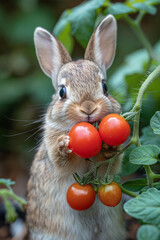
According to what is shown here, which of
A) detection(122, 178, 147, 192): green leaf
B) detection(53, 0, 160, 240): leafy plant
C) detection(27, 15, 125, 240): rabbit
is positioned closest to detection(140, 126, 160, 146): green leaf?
detection(53, 0, 160, 240): leafy plant

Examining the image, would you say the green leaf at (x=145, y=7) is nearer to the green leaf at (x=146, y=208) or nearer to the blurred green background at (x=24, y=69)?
the blurred green background at (x=24, y=69)


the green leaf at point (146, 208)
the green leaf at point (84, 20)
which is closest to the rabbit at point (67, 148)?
the green leaf at point (84, 20)

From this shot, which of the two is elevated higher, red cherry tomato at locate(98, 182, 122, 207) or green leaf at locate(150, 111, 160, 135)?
green leaf at locate(150, 111, 160, 135)

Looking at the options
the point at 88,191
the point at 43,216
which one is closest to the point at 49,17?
the point at 43,216

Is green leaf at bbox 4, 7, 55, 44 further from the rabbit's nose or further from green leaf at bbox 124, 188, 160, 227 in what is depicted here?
green leaf at bbox 124, 188, 160, 227

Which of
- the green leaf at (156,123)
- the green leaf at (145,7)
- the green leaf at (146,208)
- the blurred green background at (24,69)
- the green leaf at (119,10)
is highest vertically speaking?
the green leaf at (119,10)

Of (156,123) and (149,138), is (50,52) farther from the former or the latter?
(156,123)

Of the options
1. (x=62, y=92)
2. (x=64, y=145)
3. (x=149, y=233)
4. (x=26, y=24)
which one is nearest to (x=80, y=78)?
(x=62, y=92)
